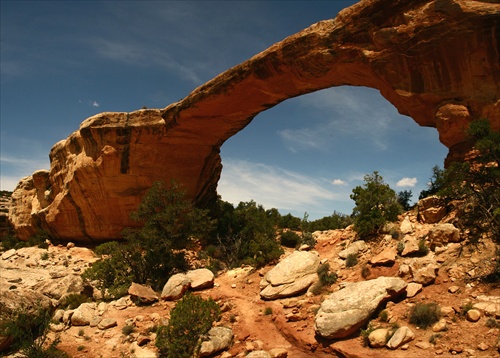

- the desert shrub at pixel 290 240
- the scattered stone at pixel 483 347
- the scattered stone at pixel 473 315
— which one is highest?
the desert shrub at pixel 290 240

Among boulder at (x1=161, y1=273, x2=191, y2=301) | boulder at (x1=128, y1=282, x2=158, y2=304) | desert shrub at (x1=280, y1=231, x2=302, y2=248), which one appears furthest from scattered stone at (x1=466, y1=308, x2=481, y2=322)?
desert shrub at (x1=280, y1=231, x2=302, y2=248)

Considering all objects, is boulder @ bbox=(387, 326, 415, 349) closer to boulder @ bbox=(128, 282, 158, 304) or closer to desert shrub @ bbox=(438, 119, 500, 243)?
desert shrub @ bbox=(438, 119, 500, 243)

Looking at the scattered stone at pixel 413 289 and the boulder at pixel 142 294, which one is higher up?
the scattered stone at pixel 413 289

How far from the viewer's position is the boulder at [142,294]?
1224 centimetres

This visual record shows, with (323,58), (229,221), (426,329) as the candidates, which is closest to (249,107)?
(323,58)

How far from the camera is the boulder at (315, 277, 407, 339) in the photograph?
7840 mm

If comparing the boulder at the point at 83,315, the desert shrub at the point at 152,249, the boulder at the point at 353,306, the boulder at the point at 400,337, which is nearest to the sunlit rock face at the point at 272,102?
the desert shrub at the point at 152,249

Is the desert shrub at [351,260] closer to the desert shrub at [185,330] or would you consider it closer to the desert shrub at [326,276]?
the desert shrub at [326,276]

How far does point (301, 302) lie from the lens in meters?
9.90

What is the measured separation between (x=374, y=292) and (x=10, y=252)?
2302 cm

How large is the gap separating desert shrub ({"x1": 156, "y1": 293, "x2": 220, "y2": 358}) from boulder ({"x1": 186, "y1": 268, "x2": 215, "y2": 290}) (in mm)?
3092

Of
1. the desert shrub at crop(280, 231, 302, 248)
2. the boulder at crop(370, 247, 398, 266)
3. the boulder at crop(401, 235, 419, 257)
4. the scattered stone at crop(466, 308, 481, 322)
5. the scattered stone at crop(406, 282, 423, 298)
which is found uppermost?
the desert shrub at crop(280, 231, 302, 248)

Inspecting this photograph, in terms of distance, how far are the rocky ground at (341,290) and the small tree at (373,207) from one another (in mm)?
482

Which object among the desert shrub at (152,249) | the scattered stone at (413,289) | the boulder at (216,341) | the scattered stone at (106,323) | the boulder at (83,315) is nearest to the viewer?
the scattered stone at (413,289)
